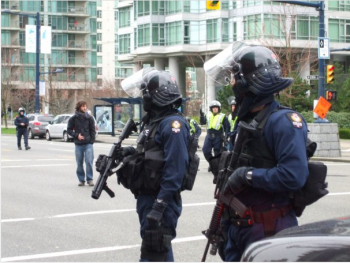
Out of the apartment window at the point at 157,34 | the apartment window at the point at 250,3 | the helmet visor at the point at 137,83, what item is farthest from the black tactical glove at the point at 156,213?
the apartment window at the point at 157,34

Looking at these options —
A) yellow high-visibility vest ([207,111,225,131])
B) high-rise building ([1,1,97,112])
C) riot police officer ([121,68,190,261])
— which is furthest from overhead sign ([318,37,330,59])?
high-rise building ([1,1,97,112])

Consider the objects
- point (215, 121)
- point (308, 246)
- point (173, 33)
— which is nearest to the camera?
point (308, 246)

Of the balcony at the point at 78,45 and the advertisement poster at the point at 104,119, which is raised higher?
the balcony at the point at 78,45

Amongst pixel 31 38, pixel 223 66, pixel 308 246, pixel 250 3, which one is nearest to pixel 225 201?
pixel 223 66

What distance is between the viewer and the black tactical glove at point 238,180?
404 centimetres

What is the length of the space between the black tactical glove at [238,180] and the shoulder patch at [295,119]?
0.38 metres

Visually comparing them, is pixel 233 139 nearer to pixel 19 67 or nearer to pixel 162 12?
pixel 162 12

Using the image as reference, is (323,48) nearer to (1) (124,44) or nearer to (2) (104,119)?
(2) (104,119)

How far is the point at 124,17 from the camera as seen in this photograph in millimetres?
72312

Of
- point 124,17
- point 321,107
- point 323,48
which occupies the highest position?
point 124,17

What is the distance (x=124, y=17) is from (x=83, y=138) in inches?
2348

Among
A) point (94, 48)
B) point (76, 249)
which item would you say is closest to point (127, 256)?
point (76, 249)

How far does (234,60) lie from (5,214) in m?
6.91

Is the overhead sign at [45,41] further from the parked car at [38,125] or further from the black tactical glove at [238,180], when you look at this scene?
the black tactical glove at [238,180]
